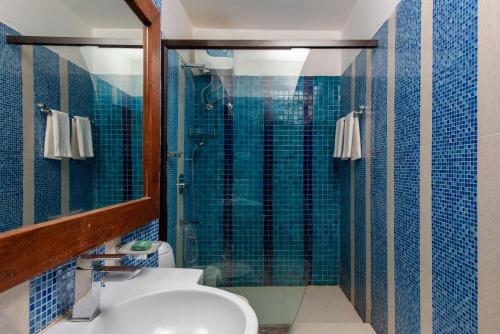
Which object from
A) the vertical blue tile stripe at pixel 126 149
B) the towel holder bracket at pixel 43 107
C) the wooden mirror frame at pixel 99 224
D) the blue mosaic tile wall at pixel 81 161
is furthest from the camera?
the vertical blue tile stripe at pixel 126 149

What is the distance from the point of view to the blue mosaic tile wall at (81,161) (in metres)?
0.87

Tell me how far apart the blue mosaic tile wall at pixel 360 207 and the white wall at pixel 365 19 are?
0.13m

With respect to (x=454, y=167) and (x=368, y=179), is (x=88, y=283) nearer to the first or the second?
(x=454, y=167)

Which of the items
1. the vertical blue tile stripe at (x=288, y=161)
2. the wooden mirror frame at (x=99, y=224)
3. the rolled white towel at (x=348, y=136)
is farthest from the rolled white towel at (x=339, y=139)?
the wooden mirror frame at (x=99, y=224)

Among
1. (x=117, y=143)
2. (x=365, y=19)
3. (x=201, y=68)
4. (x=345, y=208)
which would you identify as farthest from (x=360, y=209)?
(x=117, y=143)

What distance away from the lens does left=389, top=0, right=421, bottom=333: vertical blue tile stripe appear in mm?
1411

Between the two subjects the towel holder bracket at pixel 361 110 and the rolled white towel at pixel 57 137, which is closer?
the rolled white towel at pixel 57 137

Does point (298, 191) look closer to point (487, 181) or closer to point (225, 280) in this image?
point (225, 280)

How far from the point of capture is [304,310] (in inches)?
85.8

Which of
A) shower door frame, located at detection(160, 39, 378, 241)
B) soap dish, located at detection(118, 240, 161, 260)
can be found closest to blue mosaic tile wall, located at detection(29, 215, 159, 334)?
soap dish, located at detection(118, 240, 161, 260)

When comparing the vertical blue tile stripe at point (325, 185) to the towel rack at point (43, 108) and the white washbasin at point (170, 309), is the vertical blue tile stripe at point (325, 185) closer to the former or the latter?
the white washbasin at point (170, 309)

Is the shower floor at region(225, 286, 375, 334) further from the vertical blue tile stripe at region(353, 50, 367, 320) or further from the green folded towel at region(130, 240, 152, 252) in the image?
the green folded towel at region(130, 240, 152, 252)

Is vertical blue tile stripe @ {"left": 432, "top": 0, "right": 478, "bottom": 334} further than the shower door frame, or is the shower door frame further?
the shower door frame

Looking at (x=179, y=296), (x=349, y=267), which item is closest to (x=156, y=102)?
(x=179, y=296)
